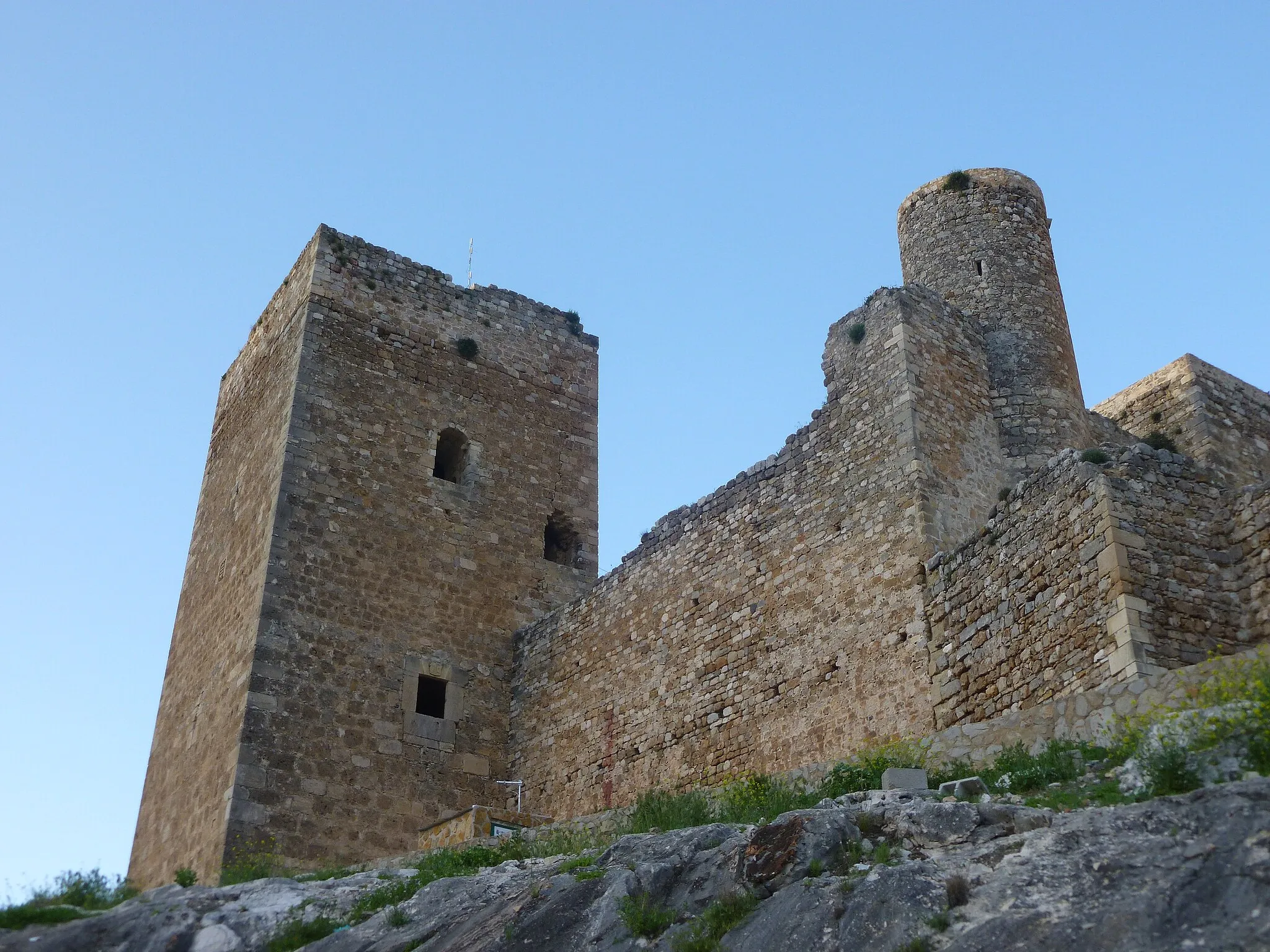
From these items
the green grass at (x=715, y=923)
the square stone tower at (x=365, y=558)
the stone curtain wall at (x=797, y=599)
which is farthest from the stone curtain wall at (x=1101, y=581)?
the square stone tower at (x=365, y=558)

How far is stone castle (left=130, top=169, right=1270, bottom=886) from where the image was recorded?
35.3ft

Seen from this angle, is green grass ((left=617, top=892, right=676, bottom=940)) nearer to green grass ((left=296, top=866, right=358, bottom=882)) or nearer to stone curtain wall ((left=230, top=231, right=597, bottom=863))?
green grass ((left=296, top=866, right=358, bottom=882))

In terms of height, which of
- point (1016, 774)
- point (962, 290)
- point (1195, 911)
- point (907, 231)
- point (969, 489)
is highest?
point (907, 231)

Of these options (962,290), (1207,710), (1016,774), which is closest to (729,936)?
(1016,774)

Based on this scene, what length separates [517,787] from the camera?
55.0ft

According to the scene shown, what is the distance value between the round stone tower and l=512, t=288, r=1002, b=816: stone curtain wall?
0.41m

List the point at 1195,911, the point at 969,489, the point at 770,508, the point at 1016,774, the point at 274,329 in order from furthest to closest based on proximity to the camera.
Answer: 1. the point at 274,329
2. the point at 770,508
3. the point at 969,489
4. the point at 1016,774
5. the point at 1195,911

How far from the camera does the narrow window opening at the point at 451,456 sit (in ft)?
60.8

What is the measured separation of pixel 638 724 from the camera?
1538cm

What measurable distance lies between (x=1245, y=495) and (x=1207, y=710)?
328 cm

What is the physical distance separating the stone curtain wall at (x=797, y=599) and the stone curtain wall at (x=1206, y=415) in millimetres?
2732

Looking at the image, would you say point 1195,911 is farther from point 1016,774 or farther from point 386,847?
point 386,847

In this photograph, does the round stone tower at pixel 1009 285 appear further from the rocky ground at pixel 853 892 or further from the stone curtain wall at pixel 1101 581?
the rocky ground at pixel 853 892

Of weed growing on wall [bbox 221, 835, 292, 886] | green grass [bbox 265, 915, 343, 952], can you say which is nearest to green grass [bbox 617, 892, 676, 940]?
green grass [bbox 265, 915, 343, 952]
